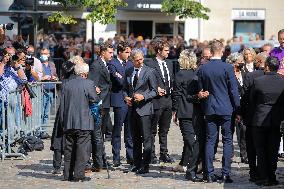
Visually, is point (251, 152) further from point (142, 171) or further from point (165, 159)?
point (165, 159)

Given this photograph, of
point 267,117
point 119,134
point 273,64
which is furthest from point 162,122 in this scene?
point 273,64

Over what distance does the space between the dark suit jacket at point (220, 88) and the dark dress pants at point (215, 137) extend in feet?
0.47

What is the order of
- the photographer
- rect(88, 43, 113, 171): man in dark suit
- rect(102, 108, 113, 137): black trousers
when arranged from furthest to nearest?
1. the photographer
2. rect(88, 43, 113, 171): man in dark suit
3. rect(102, 108, 113, 137): black trousers

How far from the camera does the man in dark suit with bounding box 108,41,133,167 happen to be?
1691 centimetres

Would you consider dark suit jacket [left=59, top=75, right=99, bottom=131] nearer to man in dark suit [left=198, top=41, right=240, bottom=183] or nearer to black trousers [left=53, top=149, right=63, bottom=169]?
black trousers [left=53, top=149, right=63, bottom=169]

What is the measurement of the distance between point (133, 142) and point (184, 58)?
1.59m

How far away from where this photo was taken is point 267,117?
1462 cm

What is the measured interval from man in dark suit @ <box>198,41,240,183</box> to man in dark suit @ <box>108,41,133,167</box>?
2.34m

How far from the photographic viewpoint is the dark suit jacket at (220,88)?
14.7 meters

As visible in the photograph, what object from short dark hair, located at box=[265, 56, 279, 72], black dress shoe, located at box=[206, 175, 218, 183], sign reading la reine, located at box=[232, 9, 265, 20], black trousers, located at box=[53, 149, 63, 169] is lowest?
black dress shoe, located at box=[206, 175, 218, 183]

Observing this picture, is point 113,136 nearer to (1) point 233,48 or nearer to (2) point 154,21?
(1) point 233,48

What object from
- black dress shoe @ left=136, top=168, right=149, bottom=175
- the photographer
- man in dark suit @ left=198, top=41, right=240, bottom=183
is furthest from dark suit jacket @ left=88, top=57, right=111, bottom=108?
the photographer

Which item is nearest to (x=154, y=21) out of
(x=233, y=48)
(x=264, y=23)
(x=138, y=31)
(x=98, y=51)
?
(x=138, y=31)

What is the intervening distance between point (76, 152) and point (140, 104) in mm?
1448
